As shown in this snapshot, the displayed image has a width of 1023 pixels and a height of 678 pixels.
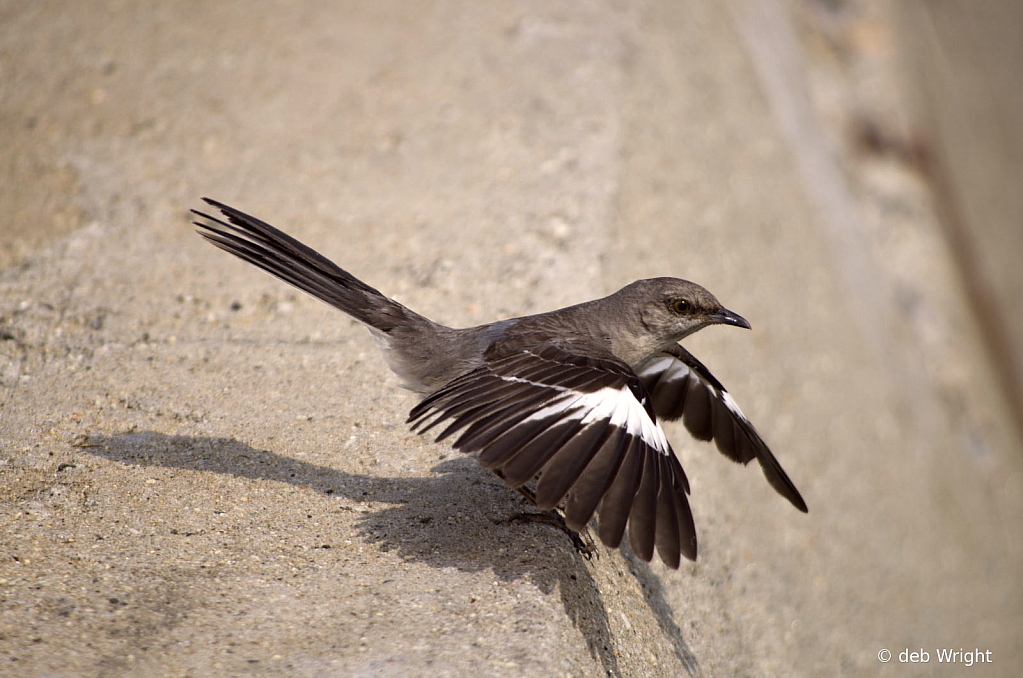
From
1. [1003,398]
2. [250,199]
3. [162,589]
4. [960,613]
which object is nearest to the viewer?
[162,589]

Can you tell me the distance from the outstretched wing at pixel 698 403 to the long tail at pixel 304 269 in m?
1.57

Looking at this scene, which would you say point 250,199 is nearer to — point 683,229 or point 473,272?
point 473,272

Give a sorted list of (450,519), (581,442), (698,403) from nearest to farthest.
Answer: (581,442), (450,519), (698,403)

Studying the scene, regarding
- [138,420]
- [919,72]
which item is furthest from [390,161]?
[919,72]

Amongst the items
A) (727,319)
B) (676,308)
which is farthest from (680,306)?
(727,319)

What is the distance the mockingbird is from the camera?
3436 millimetres

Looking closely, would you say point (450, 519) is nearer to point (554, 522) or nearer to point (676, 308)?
point (554, 522)

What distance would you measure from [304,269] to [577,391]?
1.80 meters

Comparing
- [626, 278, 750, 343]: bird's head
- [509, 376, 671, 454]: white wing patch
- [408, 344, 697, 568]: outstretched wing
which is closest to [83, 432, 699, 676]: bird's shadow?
[408, 344, 697, 568]: outstretched wing

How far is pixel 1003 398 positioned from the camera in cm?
1391

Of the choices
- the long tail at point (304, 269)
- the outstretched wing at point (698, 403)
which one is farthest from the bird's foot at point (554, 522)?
the long tail at point (304, 269)

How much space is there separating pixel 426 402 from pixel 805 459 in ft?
16.3

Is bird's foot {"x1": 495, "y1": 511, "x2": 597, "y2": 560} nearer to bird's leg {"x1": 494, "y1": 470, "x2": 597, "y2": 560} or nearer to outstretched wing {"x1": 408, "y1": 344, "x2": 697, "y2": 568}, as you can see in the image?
bird's leg {"x1": 494, "y1": 470, "x2": 597, "y2": 560}

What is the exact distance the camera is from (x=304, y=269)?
4703mm
